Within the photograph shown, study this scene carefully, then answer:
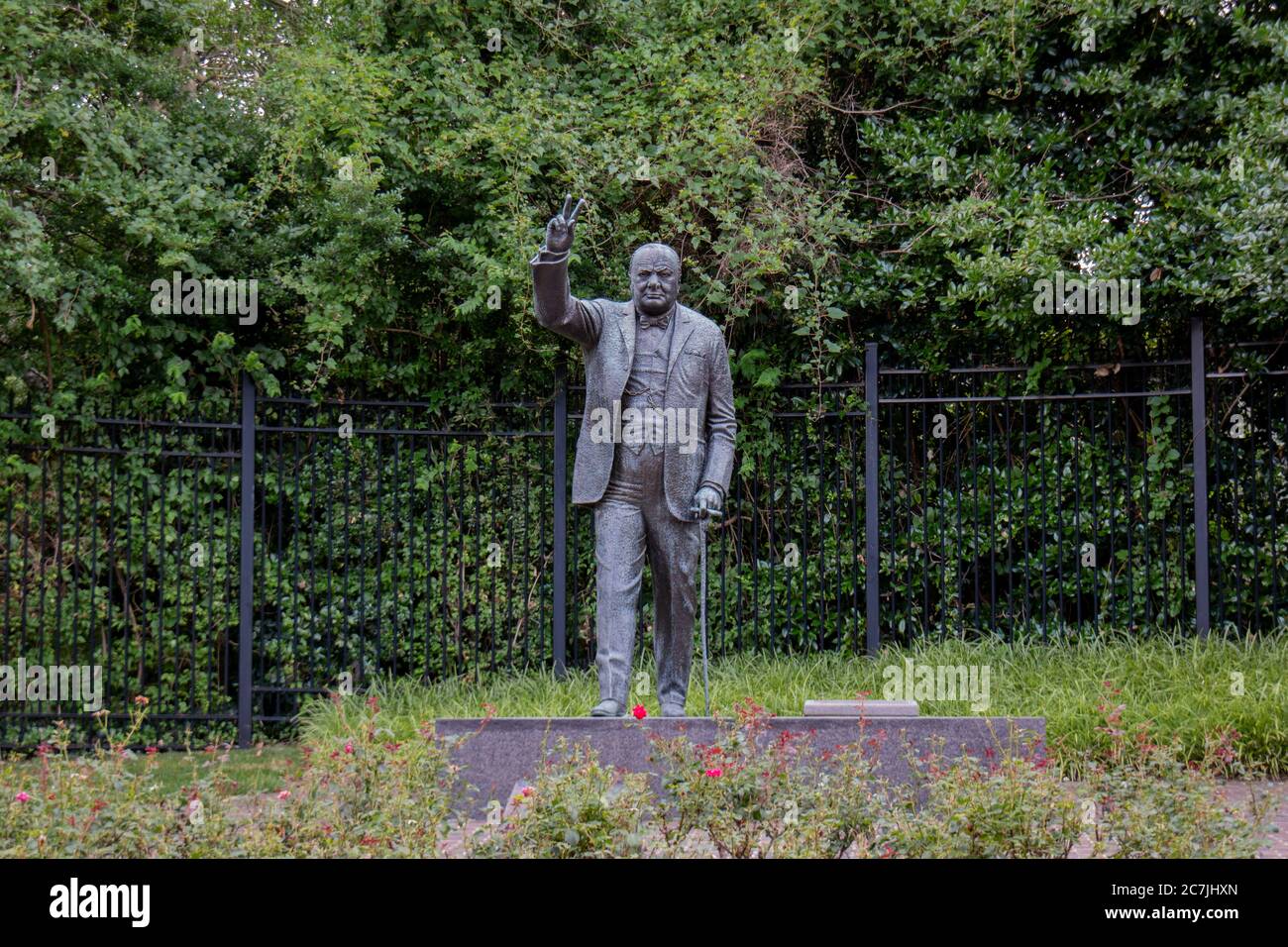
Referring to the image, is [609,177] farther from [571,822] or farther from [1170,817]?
[1170,817]

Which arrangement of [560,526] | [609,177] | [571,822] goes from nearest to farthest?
[571,822] < [560,526] < [609,177]

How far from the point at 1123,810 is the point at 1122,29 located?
7385 mm

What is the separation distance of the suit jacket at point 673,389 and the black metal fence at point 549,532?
2.69 meters

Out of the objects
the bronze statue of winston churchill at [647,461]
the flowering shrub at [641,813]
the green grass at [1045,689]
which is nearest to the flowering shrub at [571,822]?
the flowering shrub at [641,813]

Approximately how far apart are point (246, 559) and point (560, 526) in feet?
7.24

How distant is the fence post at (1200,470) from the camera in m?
8.20

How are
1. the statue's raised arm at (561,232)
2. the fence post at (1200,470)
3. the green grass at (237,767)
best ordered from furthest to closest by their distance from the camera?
the fence post at (1200,470) → the green grass at (237,767) → the statue's raised arm at (561,232)

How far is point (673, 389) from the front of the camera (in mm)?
6156

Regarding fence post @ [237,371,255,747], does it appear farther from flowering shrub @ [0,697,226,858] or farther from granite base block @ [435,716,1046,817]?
flowering shrub @ [0,697,226,858]

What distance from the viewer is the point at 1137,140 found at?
30.8 feet

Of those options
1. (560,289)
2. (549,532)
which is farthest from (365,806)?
Answer: (549,532)

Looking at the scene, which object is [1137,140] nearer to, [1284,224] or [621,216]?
[1284,224]

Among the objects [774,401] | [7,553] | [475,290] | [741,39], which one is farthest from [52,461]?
[741,39]

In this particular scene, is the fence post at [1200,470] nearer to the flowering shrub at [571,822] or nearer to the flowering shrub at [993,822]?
the flowering shrub at [993,822]
